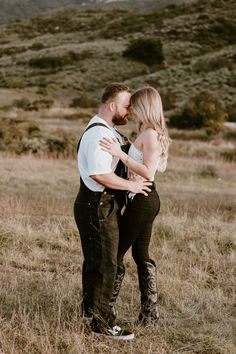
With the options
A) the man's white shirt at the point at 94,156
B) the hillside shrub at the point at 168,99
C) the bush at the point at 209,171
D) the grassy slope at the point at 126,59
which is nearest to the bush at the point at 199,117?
the hillside shrub at the point at 168,99

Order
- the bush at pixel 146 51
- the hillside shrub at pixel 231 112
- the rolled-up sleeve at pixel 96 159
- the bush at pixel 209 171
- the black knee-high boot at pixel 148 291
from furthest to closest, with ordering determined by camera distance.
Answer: the bush at pixel 146 51
the hillside shrub at pixel 231 112
the bush at pixel 209 171
the black knee-high boot at pixel 148 291
the rolled-up sleeve at pixel 96 159

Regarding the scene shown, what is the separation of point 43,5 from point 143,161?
13811cm

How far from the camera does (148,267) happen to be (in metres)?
3.82

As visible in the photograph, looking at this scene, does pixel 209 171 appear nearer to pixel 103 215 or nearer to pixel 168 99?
pixel 103 215

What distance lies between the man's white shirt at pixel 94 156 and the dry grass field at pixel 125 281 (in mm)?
1120

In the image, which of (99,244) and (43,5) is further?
(43,5)

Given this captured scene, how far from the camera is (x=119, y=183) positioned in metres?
3.32

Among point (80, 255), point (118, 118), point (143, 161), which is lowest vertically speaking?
point (80, 255)

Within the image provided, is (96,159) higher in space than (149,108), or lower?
lower

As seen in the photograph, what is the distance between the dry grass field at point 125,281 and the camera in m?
3.50

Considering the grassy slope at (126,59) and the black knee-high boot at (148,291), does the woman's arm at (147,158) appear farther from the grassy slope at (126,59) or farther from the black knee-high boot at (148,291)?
the grassy slope at (126,59)

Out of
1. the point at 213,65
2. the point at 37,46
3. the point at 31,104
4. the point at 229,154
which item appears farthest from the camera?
the point at 37,46

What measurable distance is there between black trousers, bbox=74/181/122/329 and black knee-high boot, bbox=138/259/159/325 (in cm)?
42

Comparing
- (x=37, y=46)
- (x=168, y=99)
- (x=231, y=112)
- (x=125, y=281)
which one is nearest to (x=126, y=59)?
(x=37, y=46)
